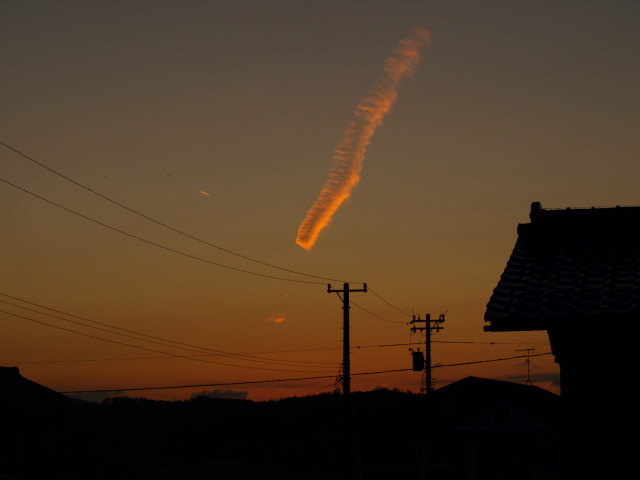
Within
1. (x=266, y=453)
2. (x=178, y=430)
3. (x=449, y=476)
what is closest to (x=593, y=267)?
(x=449, y=476)

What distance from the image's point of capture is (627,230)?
32.8 feet

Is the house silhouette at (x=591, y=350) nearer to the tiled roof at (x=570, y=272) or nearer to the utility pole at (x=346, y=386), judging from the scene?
the tiled roof at (x=570, y=272)

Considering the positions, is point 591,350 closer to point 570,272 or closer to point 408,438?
point 570,272

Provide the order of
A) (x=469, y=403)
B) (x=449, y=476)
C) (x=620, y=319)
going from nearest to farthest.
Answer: (x=620, y=319)
(x=449, y=476)
(x=469, y=403)

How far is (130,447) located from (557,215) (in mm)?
123129

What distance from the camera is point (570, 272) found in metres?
9.02

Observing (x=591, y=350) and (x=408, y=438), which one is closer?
(x=591, y=350)

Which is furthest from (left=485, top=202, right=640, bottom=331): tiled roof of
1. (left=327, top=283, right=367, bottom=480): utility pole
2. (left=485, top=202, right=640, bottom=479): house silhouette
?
(left=327, top=283, right=367, bottom=480): utility pole

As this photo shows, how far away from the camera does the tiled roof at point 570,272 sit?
8.13 meters

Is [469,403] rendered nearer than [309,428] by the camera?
Yes

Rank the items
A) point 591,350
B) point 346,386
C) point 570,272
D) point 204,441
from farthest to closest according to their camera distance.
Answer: point 204,441 < point 346,386 < point 570,272 < point 591,350

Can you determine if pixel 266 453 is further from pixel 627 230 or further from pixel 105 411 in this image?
pixel 627 230

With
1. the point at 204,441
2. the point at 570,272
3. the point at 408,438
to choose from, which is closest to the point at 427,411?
the point at 408,438

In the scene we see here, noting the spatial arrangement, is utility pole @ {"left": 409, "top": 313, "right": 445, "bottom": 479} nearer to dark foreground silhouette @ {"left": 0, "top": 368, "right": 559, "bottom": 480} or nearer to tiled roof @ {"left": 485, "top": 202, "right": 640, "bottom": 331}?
dark foreground silhouette @ {"left": 0, "top": 368, "right": 559, "bottom": 480}
